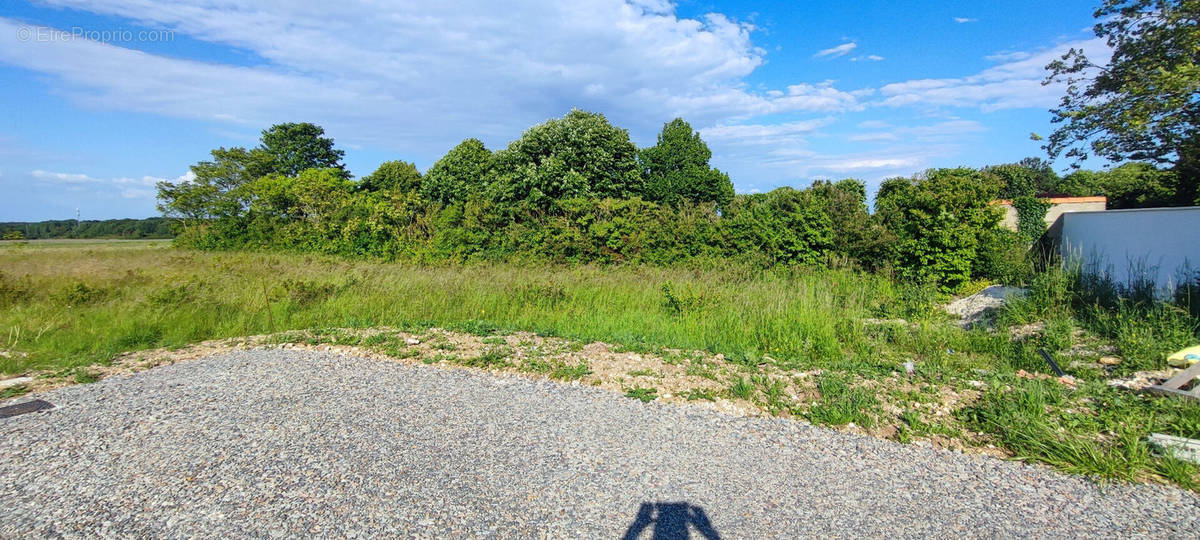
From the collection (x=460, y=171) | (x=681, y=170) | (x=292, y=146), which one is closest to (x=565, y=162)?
(x=681, y=170)

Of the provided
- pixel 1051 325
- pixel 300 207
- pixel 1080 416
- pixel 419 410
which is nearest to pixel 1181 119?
pixel 1051 325

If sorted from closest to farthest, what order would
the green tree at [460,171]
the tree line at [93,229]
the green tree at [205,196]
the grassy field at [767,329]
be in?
the grassy field at [767,329] → the green tree at [205,196] → the green tree at [460,171] → the tree line at [93,229]

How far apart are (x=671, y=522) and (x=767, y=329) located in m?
4.30

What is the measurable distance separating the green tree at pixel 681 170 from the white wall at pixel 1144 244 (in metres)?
16.5

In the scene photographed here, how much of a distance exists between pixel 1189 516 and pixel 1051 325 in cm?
448

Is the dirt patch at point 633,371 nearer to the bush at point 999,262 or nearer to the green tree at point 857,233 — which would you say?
the green tree at point 857,233

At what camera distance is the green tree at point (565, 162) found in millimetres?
22469

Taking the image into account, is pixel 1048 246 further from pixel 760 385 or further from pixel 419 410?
pixel 419 410

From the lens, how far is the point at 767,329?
670cm

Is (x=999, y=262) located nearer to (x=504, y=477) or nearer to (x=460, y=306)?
(x=460, y=306)

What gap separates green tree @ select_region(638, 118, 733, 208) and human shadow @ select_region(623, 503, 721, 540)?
78.8ft

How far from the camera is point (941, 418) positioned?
408cm

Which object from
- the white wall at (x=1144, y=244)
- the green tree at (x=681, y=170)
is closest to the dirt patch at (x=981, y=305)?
the white wall at (x=1144, y=244)

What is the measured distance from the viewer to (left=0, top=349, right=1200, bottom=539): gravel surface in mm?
2754
